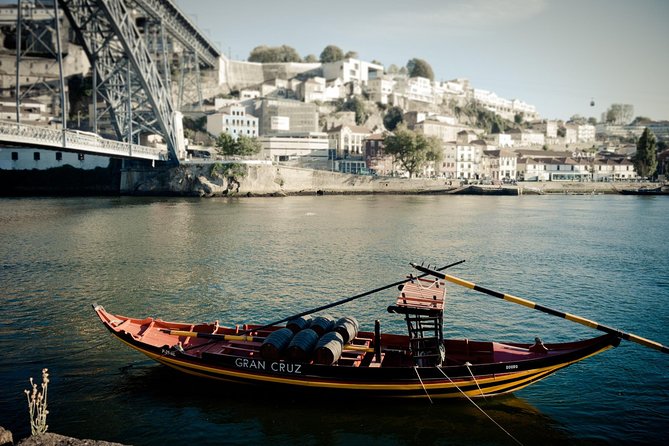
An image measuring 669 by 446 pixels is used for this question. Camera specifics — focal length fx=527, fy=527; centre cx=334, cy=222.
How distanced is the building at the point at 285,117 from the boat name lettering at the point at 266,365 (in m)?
99.9

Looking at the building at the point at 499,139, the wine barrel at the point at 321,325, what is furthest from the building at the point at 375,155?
the wine barrel at the point at 321,325

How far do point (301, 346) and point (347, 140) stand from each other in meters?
103

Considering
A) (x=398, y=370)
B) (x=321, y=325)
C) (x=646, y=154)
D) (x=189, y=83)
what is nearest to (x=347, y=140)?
(x=189, y=83)

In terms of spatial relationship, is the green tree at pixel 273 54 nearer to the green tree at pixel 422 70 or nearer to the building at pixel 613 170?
the green tree at pixel 422 70

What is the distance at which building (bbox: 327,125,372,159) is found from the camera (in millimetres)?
112625

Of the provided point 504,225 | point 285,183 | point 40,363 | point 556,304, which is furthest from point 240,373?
point 285,183

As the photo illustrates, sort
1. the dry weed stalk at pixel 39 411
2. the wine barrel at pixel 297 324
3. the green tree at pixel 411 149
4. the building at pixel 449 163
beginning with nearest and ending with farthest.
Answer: the dry weed stalk at pixel 39 411
the wine barrel at pixel 297 324
the green tree at pixel 411 149
the building at pixel 449 163

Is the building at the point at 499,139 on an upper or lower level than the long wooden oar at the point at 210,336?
upper

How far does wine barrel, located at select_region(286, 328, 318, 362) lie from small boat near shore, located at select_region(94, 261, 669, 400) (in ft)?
0.08

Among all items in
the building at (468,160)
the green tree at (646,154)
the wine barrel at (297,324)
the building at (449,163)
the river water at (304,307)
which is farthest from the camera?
the building at (468,160)

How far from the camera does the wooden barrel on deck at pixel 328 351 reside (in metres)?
13.0

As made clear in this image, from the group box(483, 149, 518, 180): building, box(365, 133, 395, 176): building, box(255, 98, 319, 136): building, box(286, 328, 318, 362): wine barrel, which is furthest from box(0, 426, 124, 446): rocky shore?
box(483, 149, 518, 180): building

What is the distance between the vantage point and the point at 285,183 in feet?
301

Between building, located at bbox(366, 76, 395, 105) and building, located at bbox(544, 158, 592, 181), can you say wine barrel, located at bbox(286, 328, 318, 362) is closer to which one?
building, located at bbox(544, 158, 592, 181)
